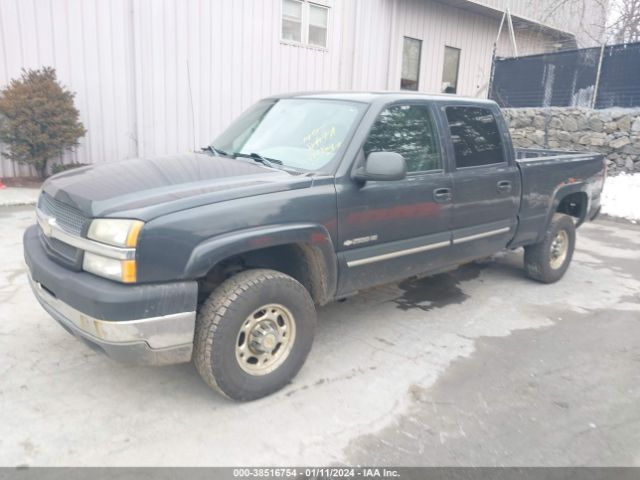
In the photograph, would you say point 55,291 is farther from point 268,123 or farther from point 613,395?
point 613,395

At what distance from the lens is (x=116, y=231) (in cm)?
269

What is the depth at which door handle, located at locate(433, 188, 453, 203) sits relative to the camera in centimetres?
407

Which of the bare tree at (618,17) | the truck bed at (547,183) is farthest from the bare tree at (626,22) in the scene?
the truck bed at (547,183)

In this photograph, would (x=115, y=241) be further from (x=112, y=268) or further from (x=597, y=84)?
(x=597, y=84)

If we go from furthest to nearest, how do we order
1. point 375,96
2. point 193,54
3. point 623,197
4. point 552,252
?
point 193,54
point 623,197
point 552,252
point 375,96

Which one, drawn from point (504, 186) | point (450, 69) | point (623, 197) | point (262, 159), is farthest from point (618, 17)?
point (262, 159)

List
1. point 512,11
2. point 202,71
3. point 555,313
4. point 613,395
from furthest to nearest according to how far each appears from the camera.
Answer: point 512,11 → point 202,71 → point 555,313 → point 613,395

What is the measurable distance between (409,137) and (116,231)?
7.63 feet

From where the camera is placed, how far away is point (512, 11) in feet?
52.7

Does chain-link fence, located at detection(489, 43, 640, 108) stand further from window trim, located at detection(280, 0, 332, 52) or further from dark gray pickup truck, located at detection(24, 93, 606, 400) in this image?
dark gray pickup truck, located at detection(24, 93, 606, 400)

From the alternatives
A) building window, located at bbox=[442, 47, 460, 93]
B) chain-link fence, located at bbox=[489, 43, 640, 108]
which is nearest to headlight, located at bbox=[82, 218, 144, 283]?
chain-link fence, located at bbox=[489, 43, 640, 108]

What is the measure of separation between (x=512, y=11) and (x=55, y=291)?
1687 cm

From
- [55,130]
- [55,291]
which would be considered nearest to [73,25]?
[55,130]

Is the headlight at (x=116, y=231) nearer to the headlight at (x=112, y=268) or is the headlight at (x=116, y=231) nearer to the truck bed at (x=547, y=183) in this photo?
the headlight at (x=112, y=268)
